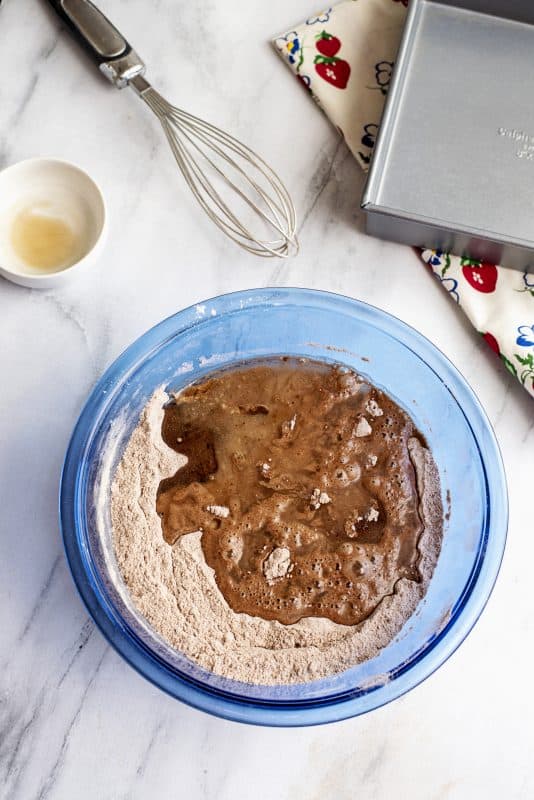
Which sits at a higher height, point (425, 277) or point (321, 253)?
point (321, 253)

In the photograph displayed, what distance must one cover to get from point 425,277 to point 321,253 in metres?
0.18

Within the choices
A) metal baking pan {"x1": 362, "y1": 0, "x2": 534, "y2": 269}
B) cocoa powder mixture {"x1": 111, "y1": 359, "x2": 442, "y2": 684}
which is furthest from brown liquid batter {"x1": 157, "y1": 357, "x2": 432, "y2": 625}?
metal baking pan {"x1": 362, "y1": 0, "x2": 534, "y2": 269}

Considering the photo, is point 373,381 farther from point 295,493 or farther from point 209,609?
point 209,609

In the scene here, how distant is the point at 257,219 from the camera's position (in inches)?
53.7

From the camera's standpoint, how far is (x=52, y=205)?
4.38 ft

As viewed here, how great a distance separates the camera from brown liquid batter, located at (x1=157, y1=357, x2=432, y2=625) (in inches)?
46.3

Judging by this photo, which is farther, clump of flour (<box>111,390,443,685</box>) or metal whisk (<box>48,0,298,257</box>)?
metal whisk (<box>48,0,298,257</box>)

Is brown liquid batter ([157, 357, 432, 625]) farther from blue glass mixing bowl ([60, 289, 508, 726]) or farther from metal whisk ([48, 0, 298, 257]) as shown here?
metal whisk ([48, 0, 298, 257])

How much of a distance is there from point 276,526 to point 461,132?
0.70 metres

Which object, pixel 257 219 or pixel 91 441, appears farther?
pixel 257 219

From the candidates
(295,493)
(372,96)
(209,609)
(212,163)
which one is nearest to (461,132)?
(372,96)

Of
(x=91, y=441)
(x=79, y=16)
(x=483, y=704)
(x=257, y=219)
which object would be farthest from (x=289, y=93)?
(x=483, y=704)

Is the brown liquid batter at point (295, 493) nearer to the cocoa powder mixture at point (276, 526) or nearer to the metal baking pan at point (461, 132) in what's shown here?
the cocoa powder mixture at point (276, 526)

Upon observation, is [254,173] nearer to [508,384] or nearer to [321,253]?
[321,253]
